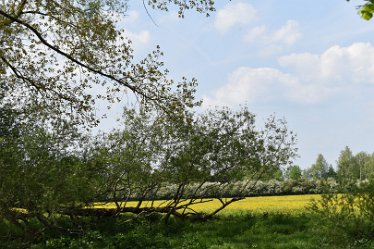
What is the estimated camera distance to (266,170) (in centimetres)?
2141

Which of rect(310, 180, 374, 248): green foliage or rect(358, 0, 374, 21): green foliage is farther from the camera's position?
rect(310, 180, 374, 248): green foliage

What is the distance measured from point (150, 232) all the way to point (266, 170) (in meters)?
5.94

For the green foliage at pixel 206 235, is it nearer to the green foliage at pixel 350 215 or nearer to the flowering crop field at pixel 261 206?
the flowering crop field at pixel 261 206

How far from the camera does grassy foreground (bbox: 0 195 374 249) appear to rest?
52.9 feet

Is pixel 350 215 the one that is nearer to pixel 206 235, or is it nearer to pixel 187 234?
pixel 206 235

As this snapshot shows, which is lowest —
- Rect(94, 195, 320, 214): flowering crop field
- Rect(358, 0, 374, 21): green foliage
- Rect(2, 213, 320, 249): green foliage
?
Rect(2, 213, 320, 249): green foliage

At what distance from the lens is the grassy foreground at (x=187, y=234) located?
16109 millimetres

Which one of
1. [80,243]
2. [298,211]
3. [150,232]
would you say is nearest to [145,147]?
[150,232]

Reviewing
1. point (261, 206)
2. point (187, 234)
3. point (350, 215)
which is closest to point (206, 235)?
point (187, 234)

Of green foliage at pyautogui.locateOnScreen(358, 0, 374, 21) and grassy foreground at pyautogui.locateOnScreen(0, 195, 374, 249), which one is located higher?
green foliage at pyautogui.locateOnScreen(358, 0, 374, 21)

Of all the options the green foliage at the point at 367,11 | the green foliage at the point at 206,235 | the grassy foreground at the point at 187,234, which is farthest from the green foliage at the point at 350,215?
the green foliage at the point at 367,11

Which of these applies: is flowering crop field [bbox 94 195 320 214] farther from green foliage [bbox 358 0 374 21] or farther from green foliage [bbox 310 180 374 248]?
green foliage [bbox 358 0 374 21]

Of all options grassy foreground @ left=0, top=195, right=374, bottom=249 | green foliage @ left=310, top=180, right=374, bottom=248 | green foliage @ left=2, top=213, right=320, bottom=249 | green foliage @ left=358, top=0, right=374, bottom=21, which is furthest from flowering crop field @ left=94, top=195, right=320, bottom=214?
green foliage @ left=358, top=0, right=374, bottom=21

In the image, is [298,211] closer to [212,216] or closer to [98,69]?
[212,216]
